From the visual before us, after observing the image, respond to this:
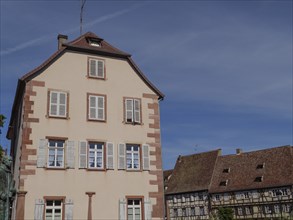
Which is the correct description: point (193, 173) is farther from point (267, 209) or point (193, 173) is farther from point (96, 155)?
point (96, 155)

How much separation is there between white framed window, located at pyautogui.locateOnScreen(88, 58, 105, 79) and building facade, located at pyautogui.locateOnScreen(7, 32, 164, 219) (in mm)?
55

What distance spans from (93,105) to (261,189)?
31164 millimetres

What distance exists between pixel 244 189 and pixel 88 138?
31.7 m

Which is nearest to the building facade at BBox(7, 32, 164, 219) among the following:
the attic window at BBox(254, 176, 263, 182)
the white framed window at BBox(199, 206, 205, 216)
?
the attic window at BBox(254, 176, 263, 182)

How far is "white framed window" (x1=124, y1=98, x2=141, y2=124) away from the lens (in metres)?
20.2

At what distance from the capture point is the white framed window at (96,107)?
19344mm

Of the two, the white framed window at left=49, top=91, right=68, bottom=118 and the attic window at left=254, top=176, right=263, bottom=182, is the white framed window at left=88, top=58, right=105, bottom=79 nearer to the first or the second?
the white framed window at left=49, top=91, right=68, bottom=118

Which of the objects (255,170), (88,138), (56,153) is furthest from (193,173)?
(56,153)

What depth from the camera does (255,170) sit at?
4712 centimetres

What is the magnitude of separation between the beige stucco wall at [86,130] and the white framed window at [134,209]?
1.35 feet

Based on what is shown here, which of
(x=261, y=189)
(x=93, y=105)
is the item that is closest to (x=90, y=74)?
(x=93, y=105)

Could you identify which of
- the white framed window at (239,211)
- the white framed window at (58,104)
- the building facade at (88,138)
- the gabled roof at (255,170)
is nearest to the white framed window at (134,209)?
the building facade at (88,138)

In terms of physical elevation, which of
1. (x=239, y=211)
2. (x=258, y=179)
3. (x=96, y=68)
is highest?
(x=96, y=68)

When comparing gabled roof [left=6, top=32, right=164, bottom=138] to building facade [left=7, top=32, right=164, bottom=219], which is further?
gabled roof [left=6, top=32, right=164, bottom=138]
